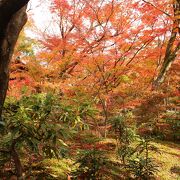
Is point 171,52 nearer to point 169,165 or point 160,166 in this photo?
point 169,165

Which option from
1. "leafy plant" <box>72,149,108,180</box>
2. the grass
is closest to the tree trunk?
the grass

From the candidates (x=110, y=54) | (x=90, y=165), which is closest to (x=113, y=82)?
(x=110, y=54)

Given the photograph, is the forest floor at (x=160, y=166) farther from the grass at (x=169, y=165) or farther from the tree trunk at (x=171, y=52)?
the tree trunk at (x=171, y=52)

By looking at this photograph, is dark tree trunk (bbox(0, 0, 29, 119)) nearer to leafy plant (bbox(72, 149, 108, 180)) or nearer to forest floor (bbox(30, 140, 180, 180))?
leafy plant (bbox(72, 149, 108, 180))

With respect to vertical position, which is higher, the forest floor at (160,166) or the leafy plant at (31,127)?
the leafy plant at (31,127)

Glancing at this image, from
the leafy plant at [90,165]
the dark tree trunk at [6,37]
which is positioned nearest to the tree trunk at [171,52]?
the leafy plant at [90,165]

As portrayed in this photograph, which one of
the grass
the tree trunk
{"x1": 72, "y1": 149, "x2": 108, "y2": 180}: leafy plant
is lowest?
the grass

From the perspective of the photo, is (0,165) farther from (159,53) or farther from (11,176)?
(159,53)

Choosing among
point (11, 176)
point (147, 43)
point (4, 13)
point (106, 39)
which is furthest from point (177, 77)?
point (4, 13)

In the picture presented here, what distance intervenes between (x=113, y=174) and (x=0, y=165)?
2737mm

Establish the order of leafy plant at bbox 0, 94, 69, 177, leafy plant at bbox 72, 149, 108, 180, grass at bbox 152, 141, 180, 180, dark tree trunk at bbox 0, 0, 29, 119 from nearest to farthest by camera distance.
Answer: dark tree trunk at bbox 0, 0, 29, 119
leafy plant at bbox 0, 94, 69, 177
leafy plant at bbox 72, 149, 108, 180
grass at bbox 152, 141, 180, 180

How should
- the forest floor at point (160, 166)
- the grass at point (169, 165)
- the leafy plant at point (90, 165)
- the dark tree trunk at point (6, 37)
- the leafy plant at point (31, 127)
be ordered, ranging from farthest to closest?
the grass at point (169, 165)
the forest floor at point (160, 166)
the leafy plant at point (90, 165)
the leafy plant at point (31, 127)
the dark tree trunk at point (6, 37)

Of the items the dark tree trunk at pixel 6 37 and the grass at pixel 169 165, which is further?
the grass at pixel 169 165

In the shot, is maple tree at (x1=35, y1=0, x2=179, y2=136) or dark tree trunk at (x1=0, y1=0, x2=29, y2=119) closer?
dark tree trunk at (x1=0, y1=0, x2=29, y2=119)
